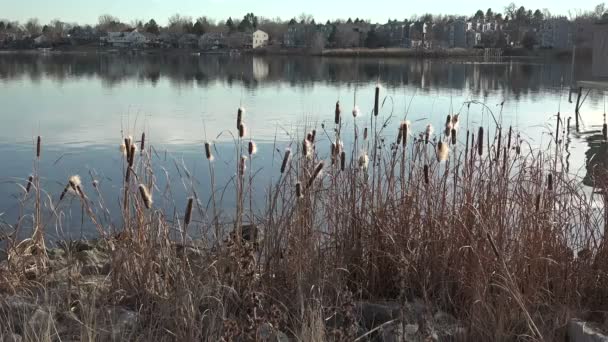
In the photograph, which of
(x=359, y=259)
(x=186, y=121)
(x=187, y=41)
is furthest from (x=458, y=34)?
(x=359, y=259)

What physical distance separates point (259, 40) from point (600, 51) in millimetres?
100828

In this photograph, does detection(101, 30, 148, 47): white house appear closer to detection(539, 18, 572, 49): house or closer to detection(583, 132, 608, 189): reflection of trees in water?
detection(539, 18, 572, 49): house

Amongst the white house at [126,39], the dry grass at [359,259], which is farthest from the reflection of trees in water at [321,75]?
the white house at [126,39]

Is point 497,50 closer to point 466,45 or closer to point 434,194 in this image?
point 466,45

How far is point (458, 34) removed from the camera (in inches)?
5443

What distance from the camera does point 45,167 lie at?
35.7 feet

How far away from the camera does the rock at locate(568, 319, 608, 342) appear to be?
10.2ft

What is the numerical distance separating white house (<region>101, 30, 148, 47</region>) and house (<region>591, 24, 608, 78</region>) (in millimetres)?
106928

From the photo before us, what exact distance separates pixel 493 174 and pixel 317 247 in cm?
133

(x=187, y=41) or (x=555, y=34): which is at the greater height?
(x=555, y=34)

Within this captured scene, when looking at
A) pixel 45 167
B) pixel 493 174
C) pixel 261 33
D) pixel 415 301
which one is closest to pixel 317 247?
pixel 415 301

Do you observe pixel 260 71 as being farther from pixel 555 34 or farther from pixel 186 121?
pixel 555 34

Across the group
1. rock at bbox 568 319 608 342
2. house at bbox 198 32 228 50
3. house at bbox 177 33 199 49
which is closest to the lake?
rock at bbox 568 319 608 342

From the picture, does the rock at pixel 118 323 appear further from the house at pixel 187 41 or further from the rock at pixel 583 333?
the house at pixel 187 41
